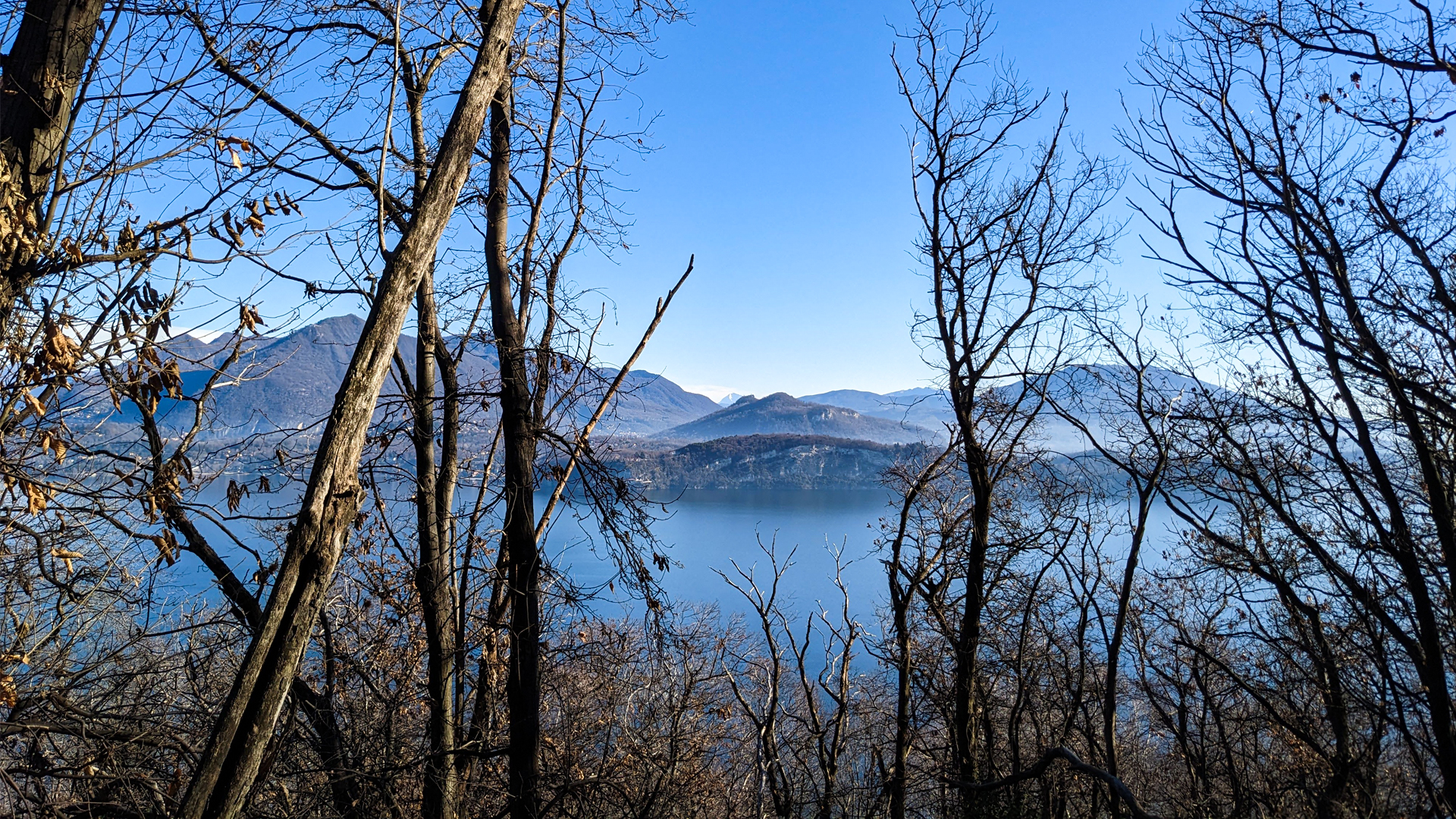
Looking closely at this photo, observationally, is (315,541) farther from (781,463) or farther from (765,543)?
(781,463)

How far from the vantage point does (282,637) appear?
5.65 ft

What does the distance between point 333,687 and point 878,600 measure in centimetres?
3760

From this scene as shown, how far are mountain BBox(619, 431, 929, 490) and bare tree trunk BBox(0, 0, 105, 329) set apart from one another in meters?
85.1

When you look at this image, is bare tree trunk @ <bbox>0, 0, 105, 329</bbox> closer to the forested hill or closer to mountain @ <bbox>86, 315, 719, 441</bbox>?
A: mountain @ <bbox>86, 315, 719, 441</bbox>

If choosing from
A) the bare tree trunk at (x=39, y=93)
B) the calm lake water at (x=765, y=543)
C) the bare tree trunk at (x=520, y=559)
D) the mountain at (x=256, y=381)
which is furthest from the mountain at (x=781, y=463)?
the bare tree trunk at (x=39, y=93)

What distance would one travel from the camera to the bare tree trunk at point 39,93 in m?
2.46

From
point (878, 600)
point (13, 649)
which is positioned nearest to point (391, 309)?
point (13, 649)

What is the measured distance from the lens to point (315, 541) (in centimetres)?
177

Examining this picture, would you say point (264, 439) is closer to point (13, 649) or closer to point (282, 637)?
point (13, 649)

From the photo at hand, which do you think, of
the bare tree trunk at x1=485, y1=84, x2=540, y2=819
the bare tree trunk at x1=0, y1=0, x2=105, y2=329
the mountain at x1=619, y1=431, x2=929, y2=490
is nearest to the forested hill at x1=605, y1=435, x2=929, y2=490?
the mountain at x1=619, y1=431, x2=929, y2=490

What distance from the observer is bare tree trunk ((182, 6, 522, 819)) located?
1.66m

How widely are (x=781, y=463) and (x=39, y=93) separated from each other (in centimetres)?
9911

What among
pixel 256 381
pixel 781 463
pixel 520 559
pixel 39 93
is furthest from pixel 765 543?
pixel 39 93

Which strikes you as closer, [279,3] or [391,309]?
[391,309]
